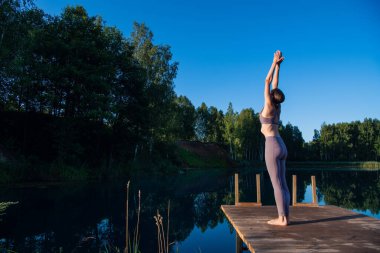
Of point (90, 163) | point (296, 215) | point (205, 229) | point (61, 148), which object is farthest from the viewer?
point (90, 163)

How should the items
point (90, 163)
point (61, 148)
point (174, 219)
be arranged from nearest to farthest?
point (174, 219), point (61, 148), point (90, 163)

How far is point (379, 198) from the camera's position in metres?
16.5

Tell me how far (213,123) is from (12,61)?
5627 centimetres

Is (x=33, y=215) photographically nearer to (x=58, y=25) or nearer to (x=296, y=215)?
(x=296, y=215)

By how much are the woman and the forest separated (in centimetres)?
1565

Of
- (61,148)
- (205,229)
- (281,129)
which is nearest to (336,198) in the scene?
(205,229)

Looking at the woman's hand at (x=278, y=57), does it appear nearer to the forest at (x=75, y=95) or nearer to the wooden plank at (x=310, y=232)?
the wooden plank at (x=310, y=232)

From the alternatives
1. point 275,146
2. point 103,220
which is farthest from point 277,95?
point 103,220

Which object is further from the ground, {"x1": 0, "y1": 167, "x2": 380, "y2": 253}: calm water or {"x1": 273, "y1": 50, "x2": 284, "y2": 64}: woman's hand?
{"x1": 273, "y1": 50, "x2": 284, "y2": 64}: woman's hand

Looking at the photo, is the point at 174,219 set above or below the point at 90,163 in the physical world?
below

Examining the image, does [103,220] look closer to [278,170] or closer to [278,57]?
[278,170]

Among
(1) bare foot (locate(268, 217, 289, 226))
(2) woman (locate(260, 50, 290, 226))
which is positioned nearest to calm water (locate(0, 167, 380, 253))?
(1) bare foot (locate(268, 217, 289, 226))

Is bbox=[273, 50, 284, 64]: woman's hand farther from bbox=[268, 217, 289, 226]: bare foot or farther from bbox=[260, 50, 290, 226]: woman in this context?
bbox=[268, 217, 289, 226]: bare foot

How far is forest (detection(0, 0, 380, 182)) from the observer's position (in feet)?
63.8
